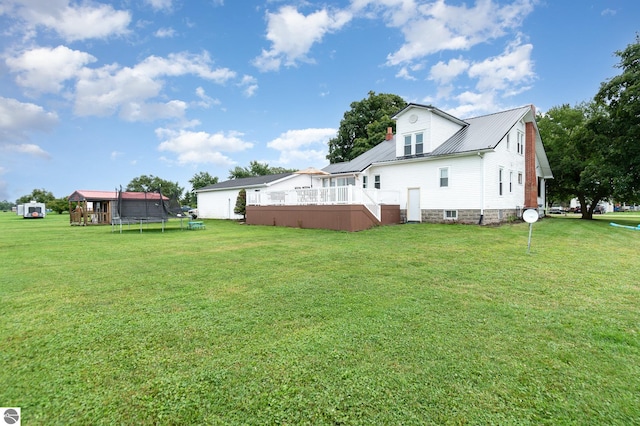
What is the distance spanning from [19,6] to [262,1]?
949cm

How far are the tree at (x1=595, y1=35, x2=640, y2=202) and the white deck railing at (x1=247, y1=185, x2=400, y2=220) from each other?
14355 mm

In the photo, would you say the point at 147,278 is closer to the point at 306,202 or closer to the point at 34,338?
the point at 34,338

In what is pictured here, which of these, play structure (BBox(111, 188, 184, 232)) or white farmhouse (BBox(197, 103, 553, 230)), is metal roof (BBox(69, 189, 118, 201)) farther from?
white farmhouse (BBox(197, 103, 553, 230))

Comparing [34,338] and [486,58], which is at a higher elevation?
[486,58]

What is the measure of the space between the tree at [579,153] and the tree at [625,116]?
0.55 metres

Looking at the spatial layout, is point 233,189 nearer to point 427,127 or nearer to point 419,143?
point 419,143

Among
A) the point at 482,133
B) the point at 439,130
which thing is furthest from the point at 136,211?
the point at 482,133

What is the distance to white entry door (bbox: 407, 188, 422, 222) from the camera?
57.0 ft

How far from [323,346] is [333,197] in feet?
40.4

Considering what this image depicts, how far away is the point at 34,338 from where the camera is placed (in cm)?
315

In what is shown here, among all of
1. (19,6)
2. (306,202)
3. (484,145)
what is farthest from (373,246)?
(19,6)

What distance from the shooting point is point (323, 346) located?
2.96 metres

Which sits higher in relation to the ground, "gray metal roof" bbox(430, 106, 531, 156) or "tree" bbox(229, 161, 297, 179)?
"tree" bbox(229, 161, 297, 179)

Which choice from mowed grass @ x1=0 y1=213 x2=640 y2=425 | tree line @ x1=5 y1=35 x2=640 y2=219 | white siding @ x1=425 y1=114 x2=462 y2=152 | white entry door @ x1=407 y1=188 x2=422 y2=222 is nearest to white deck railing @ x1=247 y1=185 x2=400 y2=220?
white entry door @ x1=407 y1=188 x2=422 y2=222
